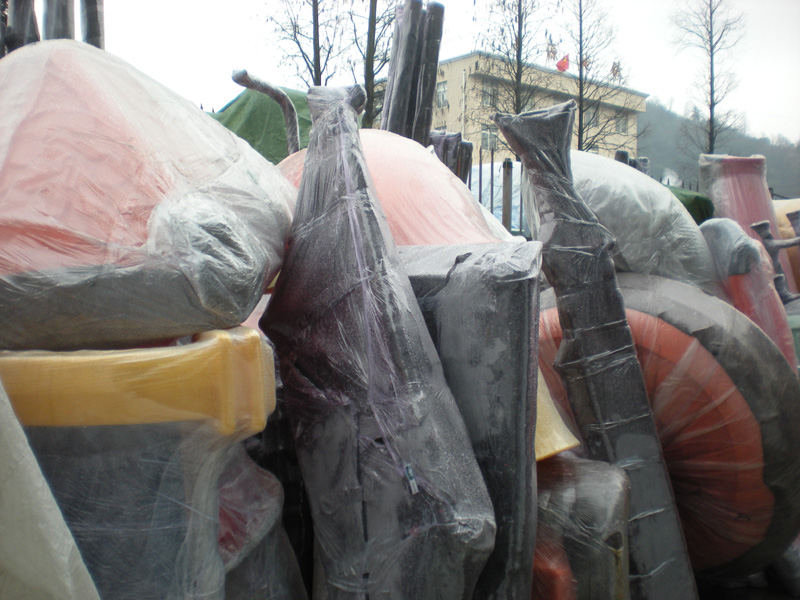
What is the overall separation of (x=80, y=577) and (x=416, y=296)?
684 mm

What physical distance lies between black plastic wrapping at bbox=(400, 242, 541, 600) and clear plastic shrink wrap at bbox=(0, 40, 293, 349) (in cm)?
37

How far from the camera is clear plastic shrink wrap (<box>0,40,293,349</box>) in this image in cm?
81

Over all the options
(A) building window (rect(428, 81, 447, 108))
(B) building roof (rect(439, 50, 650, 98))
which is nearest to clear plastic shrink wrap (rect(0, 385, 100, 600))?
(B) building roof (rect(439, 50, 650, 98))

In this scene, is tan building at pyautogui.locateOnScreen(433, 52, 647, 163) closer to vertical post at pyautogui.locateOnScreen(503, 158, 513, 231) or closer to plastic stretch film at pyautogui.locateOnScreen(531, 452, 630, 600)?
vertical post at pyautogui.locateOnScreen(503, 158, 513, 231)

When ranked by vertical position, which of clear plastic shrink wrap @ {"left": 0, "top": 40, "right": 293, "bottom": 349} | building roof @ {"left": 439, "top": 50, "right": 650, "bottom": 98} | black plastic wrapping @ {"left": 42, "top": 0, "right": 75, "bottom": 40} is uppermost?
building roof @ {"left": 439, "top": 50, "right": 650, "bottom": 98}

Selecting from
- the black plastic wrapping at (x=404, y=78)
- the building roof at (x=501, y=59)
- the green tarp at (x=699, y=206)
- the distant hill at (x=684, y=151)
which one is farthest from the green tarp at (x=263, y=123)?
the building roof at (x=501, y=59)

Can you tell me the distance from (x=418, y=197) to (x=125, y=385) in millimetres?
850

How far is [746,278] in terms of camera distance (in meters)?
2.20

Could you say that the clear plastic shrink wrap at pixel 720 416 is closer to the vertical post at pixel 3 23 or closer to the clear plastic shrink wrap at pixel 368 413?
the clear plastic shrink wrap at pixel 368 413

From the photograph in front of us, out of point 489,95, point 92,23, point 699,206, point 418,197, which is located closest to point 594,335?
point 418,197

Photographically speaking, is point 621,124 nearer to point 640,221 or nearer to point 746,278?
point 746,278

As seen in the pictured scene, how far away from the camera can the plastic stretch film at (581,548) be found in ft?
3.91

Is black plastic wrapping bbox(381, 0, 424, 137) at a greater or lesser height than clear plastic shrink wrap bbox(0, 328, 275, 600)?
greater

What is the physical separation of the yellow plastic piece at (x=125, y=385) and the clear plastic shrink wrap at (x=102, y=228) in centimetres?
5
